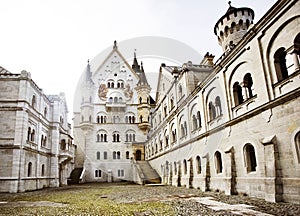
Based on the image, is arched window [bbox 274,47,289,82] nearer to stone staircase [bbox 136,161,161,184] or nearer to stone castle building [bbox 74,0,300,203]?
stone castle building [bbox 74,0,300,203]

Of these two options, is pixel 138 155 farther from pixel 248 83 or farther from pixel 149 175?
pixel 248 83

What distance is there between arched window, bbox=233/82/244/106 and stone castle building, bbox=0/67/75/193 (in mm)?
20555

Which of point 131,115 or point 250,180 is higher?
point 131,115

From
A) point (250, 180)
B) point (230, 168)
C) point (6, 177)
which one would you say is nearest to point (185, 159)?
point (230, 168)

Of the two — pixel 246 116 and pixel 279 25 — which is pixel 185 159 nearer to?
pixel 246 116

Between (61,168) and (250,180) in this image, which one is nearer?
(250,180)

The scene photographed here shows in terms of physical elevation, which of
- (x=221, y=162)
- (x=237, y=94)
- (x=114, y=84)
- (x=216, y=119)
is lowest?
(x=221, y=162)

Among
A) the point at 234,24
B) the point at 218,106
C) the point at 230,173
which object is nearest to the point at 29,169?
the point at 218,106

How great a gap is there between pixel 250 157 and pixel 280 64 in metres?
5.45

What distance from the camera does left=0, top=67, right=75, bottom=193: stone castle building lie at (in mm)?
22547

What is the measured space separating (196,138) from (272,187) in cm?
1044

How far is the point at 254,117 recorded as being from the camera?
497 inches

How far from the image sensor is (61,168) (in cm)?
3516

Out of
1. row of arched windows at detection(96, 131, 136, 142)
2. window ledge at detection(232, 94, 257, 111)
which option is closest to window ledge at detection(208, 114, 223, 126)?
window ledge at detection(232, 94, 257, 111)
